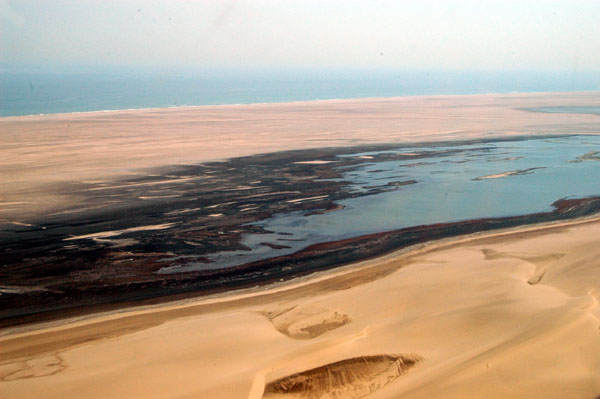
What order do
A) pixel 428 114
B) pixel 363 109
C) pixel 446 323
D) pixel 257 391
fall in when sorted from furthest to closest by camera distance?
pixel 363 109 → pixel 428 114 → pixel 446 323 → pixel 257 391

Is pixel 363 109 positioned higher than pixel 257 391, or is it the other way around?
pixel 363 109

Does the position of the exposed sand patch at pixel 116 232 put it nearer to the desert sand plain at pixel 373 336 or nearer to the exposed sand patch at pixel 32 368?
the desert sand plain at pixel 373 336

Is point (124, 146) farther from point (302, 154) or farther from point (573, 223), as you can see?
point (573, 223)

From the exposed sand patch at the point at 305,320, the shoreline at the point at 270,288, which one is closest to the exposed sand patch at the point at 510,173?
the shoreline at the point at 270,288

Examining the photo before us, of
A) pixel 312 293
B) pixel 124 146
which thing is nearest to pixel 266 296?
pixel 312 293

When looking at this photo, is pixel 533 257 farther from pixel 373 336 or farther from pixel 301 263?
pixel 373 336

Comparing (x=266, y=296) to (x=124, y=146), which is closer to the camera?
(x=266, y=296)

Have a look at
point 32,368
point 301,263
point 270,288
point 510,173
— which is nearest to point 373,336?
point 270,288
